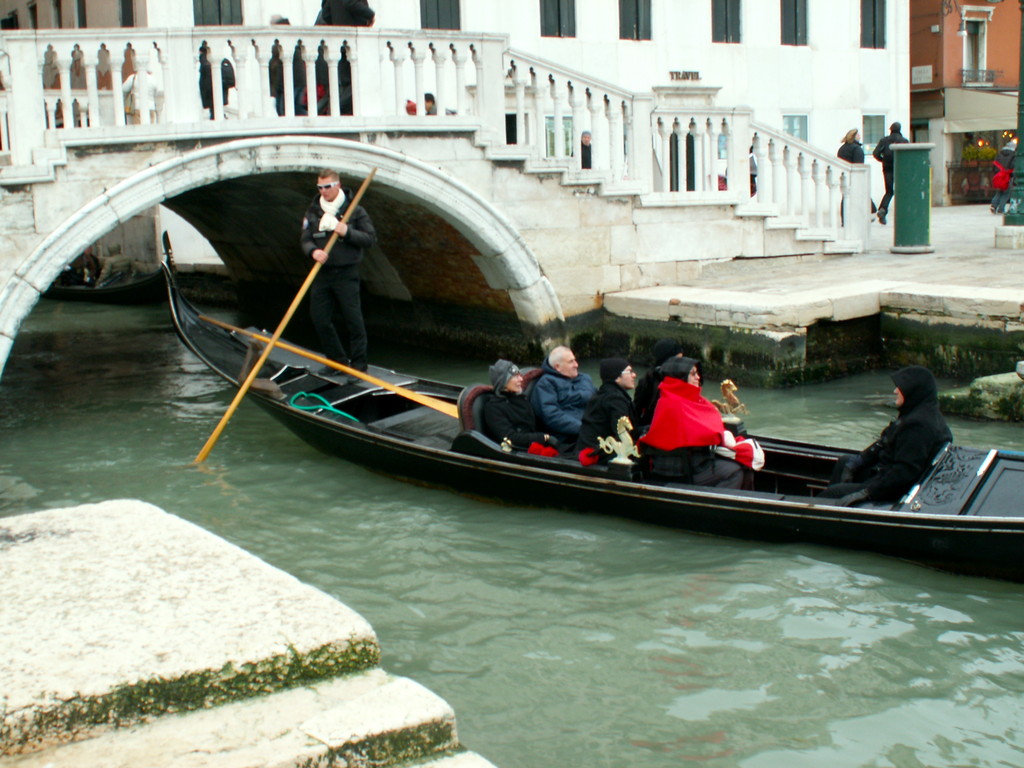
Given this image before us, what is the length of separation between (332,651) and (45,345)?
8626mm

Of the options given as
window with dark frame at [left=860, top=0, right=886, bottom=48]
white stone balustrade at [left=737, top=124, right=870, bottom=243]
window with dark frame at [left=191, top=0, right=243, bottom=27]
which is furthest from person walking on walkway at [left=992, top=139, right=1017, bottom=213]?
window with dark frame at [left=191, top=0, right=243, bottom=27]

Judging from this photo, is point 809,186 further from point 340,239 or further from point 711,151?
point 340,239

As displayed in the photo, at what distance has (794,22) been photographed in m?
12.4

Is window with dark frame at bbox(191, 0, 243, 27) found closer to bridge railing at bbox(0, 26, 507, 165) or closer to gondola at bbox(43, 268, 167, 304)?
A: bridge railing at bbox(0, 26, 507, 165)

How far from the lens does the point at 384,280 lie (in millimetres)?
8805

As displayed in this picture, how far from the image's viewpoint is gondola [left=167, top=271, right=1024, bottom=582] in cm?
339

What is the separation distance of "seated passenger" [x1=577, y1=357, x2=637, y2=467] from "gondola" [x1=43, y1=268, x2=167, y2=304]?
803 centimetres

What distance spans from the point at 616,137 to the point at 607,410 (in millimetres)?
3869

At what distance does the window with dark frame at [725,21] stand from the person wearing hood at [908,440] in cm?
889

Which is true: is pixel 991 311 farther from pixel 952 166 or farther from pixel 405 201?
pixel 952 166

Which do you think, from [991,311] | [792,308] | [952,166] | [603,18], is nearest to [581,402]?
[792,308]

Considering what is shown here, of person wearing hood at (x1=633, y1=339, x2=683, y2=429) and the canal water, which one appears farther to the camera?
person wearing hood at (x1=633, y1=339, x2=683, y2=429)

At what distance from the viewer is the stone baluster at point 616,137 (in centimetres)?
746

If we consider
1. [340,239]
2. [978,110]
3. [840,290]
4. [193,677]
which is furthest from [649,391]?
[978,110]
